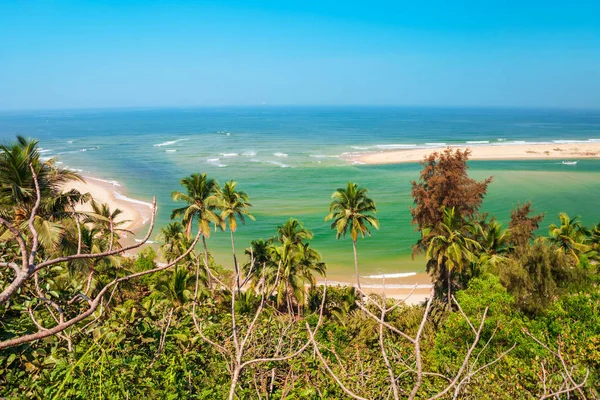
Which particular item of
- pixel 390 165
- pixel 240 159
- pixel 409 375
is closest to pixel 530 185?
pixel 390 165

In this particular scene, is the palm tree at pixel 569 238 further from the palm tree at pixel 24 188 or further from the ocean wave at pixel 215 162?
the ocean wave at pixel 215 162

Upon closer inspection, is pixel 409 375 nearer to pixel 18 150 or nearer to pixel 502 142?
pixel 18 150

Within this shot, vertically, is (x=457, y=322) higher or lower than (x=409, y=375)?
lower

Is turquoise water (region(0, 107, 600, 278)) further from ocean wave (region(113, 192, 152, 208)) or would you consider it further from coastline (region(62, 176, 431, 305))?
coastline (region(62, 176, 431, 305))

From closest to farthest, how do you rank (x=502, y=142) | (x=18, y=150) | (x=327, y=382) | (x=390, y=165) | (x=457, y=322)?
(x=327, y=382)
(x=18, y=150)
(x=457, y=322)
(x=390, y=165)
(x=502, y=142)

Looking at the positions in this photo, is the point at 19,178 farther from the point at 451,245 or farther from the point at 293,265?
the point at 451,245

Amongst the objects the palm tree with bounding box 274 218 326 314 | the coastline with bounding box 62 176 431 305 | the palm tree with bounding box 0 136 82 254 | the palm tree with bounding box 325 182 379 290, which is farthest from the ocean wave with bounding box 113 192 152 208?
the palm tree with bounding box 0 136 82 254
